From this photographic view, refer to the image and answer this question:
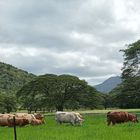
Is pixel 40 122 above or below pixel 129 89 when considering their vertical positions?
below

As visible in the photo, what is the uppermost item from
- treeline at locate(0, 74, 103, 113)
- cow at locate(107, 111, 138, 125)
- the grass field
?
treeline at locate(0, 74, 103, 113)

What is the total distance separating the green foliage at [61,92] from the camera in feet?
313

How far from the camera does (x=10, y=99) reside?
135 m

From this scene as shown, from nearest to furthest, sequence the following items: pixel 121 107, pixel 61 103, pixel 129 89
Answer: pixel 129 89 < pixel 61 103 < pixel 121 107

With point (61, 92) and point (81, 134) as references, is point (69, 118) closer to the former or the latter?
point (81, 134)

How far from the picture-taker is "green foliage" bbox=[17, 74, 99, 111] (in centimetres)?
9544

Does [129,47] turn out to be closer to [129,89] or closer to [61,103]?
[129,89]

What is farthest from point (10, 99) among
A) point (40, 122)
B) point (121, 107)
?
point (40, 122)

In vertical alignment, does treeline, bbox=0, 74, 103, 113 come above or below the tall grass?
above

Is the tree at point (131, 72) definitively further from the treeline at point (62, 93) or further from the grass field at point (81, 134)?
the grass field at point (81, 134)

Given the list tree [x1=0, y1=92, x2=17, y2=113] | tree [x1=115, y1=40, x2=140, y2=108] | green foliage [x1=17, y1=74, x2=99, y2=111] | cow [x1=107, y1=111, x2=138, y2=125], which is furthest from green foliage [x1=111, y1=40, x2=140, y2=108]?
tree [x1=0, y1=92, x2=17, y2=113]

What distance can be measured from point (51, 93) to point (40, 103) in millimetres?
3327

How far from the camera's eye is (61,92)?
96438 mm

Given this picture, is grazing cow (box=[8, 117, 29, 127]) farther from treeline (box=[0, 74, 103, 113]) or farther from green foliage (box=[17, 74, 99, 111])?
green foliage (box=[17, 74, 99, 111])
